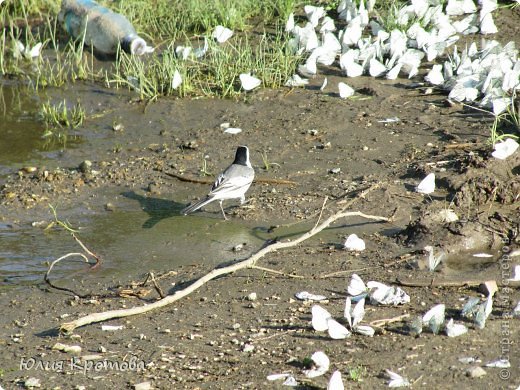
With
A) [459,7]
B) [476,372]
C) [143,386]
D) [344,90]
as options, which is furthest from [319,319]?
[459,7]

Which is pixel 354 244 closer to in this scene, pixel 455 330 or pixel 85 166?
pixel 455 330

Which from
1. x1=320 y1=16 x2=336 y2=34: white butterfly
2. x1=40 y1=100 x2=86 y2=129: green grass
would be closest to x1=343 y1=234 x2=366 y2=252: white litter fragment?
x1=40 y1=100 x2=86 y2=129: green grass

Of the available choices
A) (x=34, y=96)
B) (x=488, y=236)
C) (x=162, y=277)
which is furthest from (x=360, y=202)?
(x=34, y=96)

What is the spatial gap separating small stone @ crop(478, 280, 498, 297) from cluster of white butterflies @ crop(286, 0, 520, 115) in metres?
2.79

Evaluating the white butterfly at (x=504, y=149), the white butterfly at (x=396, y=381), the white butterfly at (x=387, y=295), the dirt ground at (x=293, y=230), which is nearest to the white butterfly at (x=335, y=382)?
the dirt ground at (x=293, y=230)

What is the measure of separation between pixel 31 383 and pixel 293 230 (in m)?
2.55

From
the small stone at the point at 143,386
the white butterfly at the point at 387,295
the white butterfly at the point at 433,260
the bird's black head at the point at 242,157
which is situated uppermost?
the white butterfly at the point at 387,295

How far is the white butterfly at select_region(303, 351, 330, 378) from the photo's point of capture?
166 inches

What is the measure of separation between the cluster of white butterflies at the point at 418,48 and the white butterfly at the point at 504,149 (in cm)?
74

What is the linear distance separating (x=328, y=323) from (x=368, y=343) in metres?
0.24

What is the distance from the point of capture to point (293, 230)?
20.7 ft

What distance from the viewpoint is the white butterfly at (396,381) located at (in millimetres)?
4117

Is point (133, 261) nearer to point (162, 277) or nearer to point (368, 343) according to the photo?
point (162, 277)

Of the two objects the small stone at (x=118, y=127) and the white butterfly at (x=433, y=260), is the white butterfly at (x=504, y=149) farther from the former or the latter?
the small stone at (x=118, y=127)
